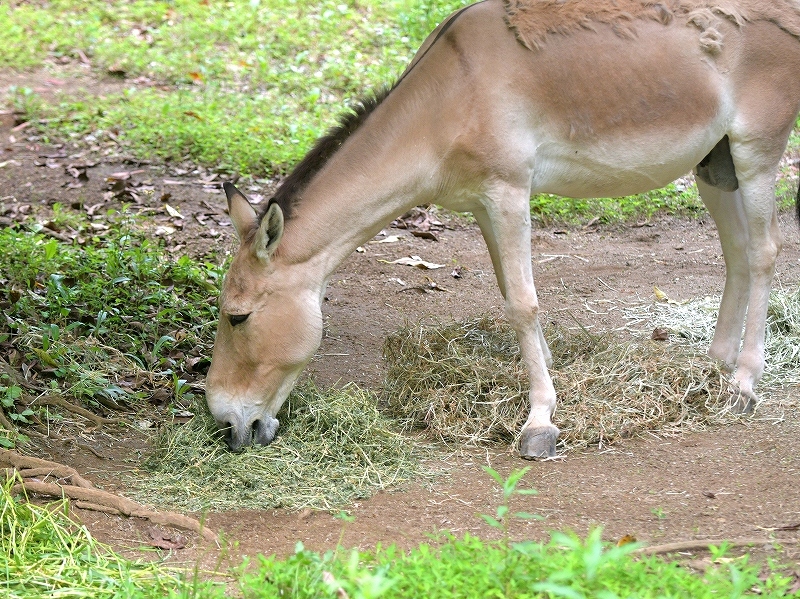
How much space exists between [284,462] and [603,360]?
77.4 inches

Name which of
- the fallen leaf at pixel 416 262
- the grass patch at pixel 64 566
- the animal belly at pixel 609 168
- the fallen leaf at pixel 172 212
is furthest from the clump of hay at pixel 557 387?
the fallen leaf at pixel 172 212

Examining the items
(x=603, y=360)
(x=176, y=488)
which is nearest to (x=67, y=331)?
(x=176, y=488)

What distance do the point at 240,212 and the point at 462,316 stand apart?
7.55 feet

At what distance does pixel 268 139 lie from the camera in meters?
9.33

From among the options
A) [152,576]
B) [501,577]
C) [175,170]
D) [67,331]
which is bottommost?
[175,170]

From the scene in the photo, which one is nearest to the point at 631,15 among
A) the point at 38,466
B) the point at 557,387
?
the point at 557,387

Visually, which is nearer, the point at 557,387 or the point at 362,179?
the point at 362,179

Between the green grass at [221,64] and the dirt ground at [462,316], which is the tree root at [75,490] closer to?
the dirt ground at [462,316]

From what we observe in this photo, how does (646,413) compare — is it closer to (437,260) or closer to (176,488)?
(176,488)

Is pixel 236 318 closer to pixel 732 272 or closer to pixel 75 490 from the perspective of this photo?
pixel 75 490

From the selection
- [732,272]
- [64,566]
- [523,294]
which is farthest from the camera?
[732,272]

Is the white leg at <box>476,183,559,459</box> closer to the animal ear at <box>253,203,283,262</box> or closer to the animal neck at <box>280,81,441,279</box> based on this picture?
the animal neck at <box>280,81,441,279</box>

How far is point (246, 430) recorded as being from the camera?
4.62 metres

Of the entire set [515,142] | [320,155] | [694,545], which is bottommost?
[694,545]
